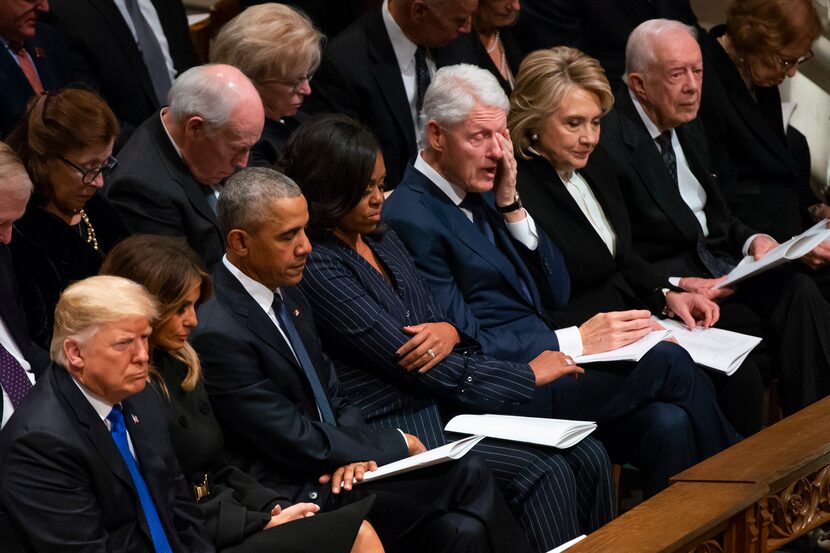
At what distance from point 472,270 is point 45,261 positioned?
1.27 metres

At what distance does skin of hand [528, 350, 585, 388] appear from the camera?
3906 mm

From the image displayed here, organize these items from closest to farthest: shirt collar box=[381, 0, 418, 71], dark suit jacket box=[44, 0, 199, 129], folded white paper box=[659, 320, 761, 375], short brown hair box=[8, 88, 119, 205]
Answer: short brown hair box=[8, 88, 119, 205] → folded white paper box=[659, 320, 761, 375] → dark suit jacket box=[44, 0, 199, 129] → shirt collar box=[381, 0, 418, 71]

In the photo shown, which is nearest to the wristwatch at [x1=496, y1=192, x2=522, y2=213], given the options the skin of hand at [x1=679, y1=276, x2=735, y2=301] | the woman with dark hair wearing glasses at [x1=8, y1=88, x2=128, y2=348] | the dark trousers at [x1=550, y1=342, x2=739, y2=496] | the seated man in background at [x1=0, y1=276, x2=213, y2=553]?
the dark trousers at [x1=550, y1=342, x2=739, y2=496]

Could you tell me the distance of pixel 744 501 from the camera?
303 centimetres

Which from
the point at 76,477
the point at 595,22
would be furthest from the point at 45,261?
the point at 595,22

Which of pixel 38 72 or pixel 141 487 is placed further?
pixel 38 72

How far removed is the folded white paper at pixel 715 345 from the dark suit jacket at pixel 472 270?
0.48 m

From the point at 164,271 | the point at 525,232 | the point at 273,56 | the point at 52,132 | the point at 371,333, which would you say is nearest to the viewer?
the point at 164,271

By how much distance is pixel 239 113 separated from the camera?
394 centimetres

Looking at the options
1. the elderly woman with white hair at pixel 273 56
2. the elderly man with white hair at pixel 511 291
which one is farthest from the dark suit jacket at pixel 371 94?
the elderly man with white hair at pixel 511 291

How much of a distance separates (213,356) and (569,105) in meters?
1.68

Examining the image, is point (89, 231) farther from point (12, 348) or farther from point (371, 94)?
point (371, 94)

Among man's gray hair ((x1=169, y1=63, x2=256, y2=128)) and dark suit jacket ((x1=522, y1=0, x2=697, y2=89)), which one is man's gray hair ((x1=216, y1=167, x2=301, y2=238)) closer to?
man's gray hair ((x1=169, y1=63, x2=256, y2=128))

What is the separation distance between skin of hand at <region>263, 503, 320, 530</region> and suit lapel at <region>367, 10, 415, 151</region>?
1.96m
